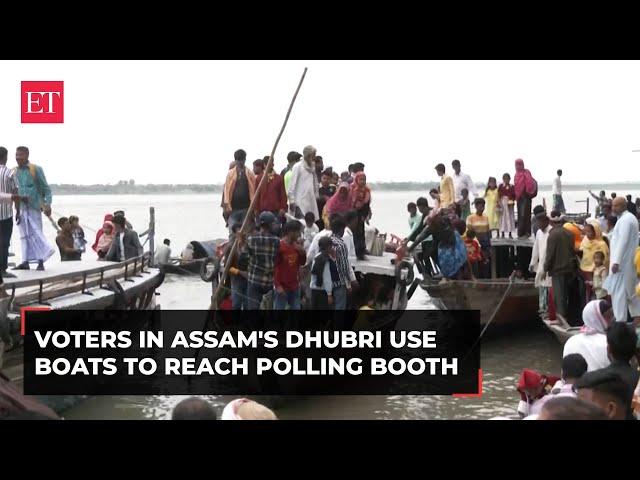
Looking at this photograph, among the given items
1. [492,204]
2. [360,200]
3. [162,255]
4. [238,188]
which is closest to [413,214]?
[492,204]

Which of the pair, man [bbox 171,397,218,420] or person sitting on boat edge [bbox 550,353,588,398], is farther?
person sitting on boat edge [bbox 550,353,588,398]

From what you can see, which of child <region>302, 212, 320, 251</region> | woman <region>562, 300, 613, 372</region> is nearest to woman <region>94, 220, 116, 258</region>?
child <region>302, 212, 320, 251</region>

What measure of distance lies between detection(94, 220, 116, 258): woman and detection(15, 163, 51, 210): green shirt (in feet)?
11.8

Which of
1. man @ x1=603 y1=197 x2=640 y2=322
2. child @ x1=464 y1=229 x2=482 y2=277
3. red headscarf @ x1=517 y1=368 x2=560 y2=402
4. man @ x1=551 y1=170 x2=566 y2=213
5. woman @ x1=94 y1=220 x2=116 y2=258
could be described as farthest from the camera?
man @ x1=551 y1=170 x2=566 y2=213

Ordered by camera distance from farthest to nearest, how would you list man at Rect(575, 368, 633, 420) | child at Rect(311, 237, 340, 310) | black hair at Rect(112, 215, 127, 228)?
black hair at Rect(112, 215, 127, 228) → child at Rect(311, 237, 340, 310) → man at Rect(575, 368, 633, 420)

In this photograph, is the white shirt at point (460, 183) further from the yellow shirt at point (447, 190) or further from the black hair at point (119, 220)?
the black hair at point (119, 220)

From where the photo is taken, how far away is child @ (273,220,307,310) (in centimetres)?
1006

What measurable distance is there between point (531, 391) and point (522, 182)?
45.6 feet

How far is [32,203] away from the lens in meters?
10.6

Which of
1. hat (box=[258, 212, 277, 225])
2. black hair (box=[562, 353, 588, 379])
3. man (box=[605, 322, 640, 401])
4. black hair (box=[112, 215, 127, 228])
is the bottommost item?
black hair (box=[562, 353, 588, 379])

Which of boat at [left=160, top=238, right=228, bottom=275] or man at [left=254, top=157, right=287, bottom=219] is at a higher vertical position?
man at [left=254, top=157, right=287, bottom=219]

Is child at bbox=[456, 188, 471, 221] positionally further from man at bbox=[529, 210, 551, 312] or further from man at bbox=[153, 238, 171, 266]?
man at bbox=[153, 238, 171, 266]

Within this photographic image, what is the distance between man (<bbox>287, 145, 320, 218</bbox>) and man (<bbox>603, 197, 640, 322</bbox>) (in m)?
4.04
